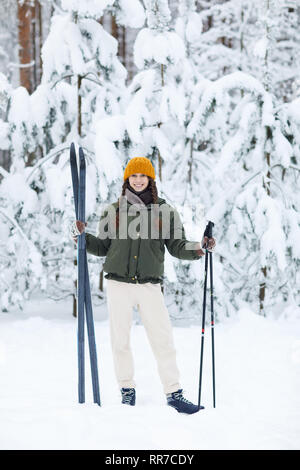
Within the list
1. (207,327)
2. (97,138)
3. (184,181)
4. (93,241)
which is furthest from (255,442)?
(184,181)

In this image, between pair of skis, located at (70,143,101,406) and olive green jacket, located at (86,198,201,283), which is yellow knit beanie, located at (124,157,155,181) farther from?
pair of skis, located at (70,143,101,406)

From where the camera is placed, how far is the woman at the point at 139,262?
14.0ft

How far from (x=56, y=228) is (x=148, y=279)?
567 centimetres

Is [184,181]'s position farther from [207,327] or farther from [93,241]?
[93,241]

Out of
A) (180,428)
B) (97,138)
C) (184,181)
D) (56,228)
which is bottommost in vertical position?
(180,428)

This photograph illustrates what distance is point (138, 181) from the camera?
14.4ft

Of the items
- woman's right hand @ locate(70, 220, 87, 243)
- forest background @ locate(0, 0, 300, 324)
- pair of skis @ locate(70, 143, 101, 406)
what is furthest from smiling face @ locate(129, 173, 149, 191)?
forest background @ locate(0, 0, 300, 324)

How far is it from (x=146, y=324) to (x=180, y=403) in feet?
2.54

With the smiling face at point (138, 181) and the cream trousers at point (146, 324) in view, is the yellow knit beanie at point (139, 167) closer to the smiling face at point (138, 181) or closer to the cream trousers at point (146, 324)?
the smiling face at point (138, 181)

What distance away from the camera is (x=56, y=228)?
31.4ft

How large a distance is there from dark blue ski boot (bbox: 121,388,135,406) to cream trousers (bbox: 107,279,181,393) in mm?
41

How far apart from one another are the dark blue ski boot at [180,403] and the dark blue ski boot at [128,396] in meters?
0.34

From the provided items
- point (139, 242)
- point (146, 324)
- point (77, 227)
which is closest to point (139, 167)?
point (139, 242)

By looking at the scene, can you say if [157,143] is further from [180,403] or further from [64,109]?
[180,403]
